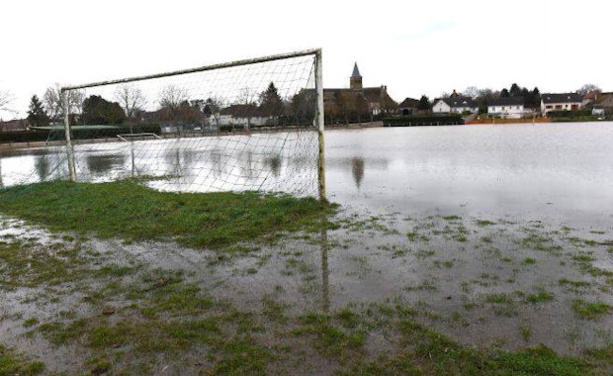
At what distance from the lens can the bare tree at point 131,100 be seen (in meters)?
13.5

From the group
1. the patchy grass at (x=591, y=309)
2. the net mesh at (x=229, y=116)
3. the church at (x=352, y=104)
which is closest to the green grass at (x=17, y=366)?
the patchy grass at (x=591, y=309)

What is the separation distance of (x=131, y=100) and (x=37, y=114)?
52878mm

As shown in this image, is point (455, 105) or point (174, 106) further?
point (455, 105)

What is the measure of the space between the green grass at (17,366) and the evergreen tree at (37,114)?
54.3 m

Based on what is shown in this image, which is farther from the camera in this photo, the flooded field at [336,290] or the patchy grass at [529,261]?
the patchy grass at [529,261]

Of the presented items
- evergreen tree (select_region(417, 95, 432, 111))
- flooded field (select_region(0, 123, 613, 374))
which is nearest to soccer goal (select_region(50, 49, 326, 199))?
flooded field (select_region(0, 123, 613, 374))

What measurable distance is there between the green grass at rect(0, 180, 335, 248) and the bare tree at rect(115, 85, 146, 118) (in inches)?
183

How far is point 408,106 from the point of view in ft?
333

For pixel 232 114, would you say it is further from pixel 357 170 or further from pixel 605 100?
pixel 605 100

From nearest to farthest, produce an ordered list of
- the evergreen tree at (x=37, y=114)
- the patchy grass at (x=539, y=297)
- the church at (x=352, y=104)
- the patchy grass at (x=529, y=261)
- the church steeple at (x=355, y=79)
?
1. the patchy grass at (x=539, y=297)
2. the patchy grass at (x=529, y=261)
3. the evergreen tree at (x=37, y=114)
4. the church at (x=352, y=104)
5. the church steeple at (x=355, y=79)

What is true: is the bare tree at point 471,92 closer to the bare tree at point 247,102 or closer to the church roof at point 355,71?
the church roof at point 355,71

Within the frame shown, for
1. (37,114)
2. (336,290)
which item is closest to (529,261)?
(336,290)

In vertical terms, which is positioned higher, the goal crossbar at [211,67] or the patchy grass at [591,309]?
the goal crossbar at [211,67]

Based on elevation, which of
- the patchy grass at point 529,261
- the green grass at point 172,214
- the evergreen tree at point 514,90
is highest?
the evergreen tree at point 514,90
